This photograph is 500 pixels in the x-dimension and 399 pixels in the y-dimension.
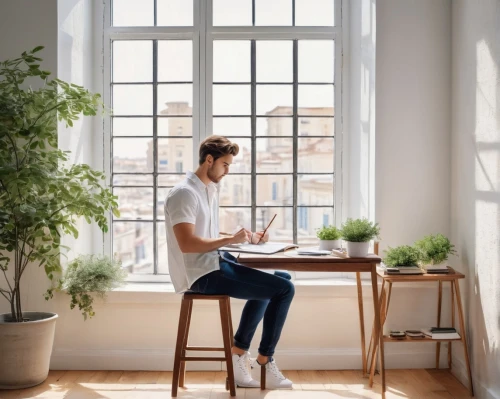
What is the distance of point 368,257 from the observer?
3713 mm

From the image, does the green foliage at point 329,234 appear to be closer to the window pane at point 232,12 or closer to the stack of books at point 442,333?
the stack of books at point 442,333

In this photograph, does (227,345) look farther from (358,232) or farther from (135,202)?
(135,202)

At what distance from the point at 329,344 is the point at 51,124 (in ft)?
7.55

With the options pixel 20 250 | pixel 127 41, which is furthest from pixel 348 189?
pixel 20 250

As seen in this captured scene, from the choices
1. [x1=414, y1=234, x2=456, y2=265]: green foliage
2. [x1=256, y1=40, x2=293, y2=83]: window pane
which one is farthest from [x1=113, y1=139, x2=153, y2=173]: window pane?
[x1=414, y1=234, x2=456, y2=265]: green foliage

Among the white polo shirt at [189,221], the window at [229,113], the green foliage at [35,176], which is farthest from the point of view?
the window at [229,113]

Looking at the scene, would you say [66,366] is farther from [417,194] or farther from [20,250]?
[417,194]

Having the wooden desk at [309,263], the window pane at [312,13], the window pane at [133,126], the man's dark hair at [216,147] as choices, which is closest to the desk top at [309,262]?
the wooden desk at [309,263]

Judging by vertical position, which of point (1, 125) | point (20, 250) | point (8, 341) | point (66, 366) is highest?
point (1, 125)

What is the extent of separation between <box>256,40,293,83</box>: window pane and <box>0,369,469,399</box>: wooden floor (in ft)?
6.86

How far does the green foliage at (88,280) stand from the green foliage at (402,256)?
5.81 ft

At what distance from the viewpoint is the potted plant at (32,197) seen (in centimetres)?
387

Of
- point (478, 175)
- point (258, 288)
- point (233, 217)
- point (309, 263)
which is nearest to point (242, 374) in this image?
point (258, 288)

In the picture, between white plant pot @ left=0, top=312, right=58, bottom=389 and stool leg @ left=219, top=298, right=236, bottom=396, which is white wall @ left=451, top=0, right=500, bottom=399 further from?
white plant pot @ left=0, top=312, right=58, bottom=389
